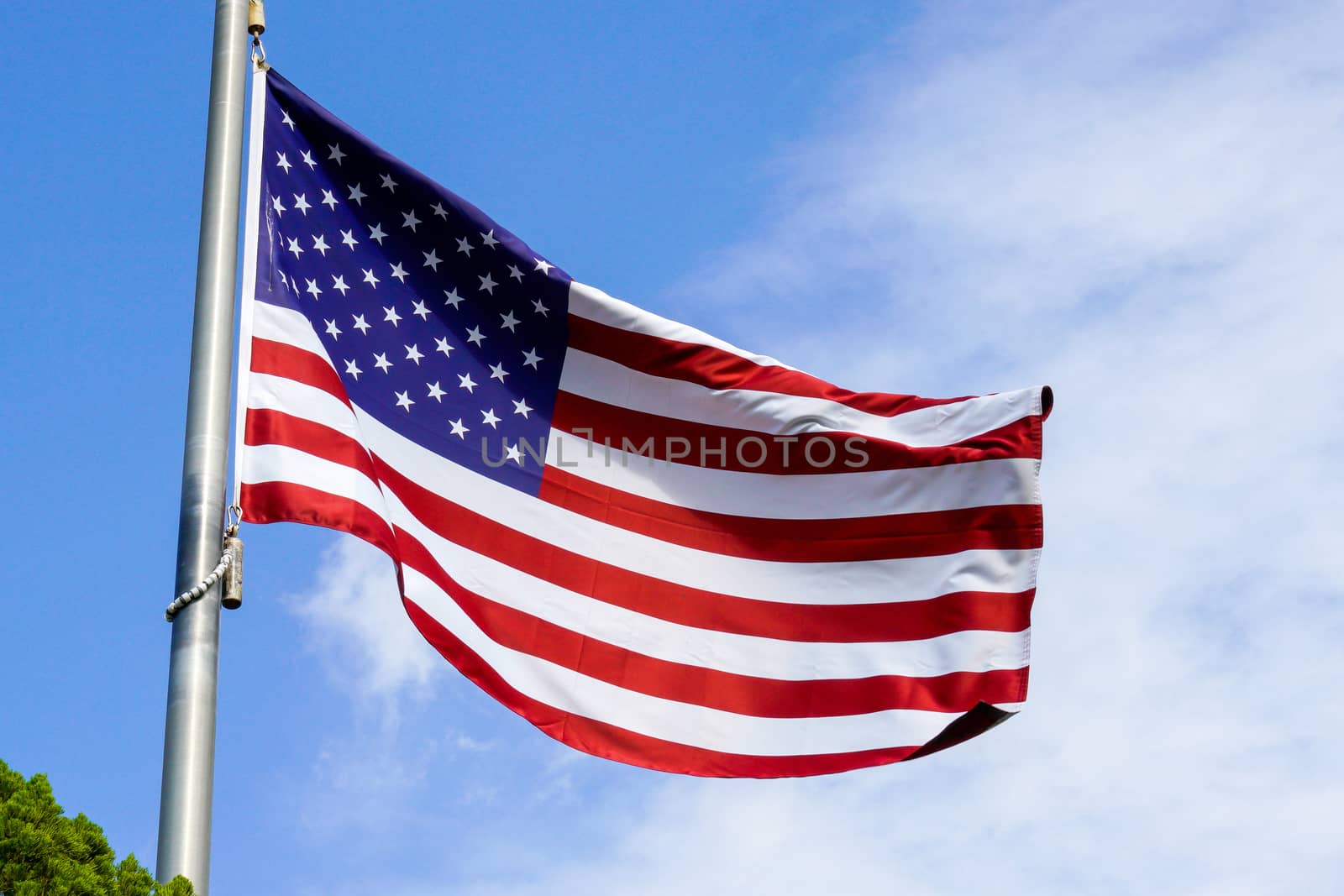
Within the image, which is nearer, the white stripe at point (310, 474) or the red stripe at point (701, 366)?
the white stripe at point (310, 474)

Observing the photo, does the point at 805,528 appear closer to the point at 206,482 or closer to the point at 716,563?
the point at 716,563

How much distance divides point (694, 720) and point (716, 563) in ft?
3.37

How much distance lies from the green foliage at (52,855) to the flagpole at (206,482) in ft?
1.56

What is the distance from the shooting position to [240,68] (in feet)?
29.6

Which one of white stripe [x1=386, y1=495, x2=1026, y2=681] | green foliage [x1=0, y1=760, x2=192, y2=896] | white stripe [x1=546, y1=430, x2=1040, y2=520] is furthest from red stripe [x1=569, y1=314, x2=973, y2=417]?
green foliage [x1=0, y1=760, x2=192, y2=896]

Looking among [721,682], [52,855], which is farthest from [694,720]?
[52,855]

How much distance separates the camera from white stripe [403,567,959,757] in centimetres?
996

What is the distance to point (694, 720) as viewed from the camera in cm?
1025

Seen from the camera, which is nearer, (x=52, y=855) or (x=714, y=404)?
(x=52, y=855)

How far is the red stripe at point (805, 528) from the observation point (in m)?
10.4

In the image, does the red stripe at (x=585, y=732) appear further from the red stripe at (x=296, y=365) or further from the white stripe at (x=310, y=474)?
the red stripe at (x=296, y=365)

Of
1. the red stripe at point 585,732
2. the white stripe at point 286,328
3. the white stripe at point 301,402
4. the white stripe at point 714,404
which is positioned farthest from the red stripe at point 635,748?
the white stripe at point 714,404

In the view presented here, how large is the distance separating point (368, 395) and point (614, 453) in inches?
64.2

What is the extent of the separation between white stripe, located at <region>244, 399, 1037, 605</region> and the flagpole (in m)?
1.88
